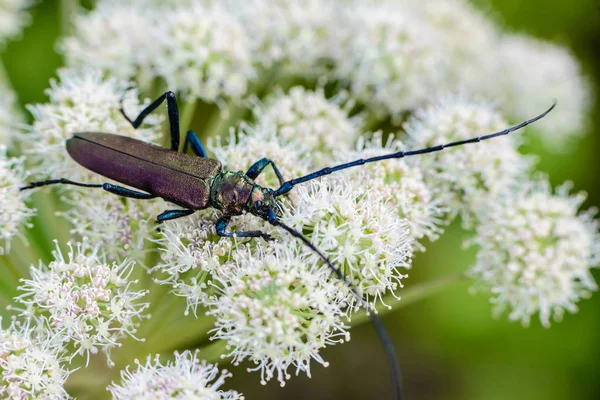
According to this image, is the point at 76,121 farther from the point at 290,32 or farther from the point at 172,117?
the point at 290,32

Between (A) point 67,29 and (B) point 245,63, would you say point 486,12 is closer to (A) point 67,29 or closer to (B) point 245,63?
(B) point 245,63

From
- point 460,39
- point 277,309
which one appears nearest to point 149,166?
point 277,309

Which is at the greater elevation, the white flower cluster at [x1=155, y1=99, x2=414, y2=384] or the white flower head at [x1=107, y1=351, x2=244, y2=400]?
the white flower cluster at [x1=155, y1=99, x2=414, y2=384]

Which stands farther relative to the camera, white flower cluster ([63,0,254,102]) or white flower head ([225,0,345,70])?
white flower head ([225,0,345,70])

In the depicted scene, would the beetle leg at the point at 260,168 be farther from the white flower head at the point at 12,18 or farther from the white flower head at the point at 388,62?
the white flower head at the point at 12,18

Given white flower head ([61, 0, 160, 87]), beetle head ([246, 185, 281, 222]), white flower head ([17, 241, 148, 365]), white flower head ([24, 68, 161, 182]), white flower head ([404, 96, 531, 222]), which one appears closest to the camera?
white flower head ([17, 241, 148, 365])

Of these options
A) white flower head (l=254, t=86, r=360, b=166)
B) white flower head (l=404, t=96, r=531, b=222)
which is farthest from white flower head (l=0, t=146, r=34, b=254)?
white flower head (l=404, t=96, r=531, b=222)

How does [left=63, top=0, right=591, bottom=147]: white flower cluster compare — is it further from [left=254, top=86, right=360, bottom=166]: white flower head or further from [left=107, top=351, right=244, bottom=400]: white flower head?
[left=107, top=351, right=244, bottom=400]: white flower head

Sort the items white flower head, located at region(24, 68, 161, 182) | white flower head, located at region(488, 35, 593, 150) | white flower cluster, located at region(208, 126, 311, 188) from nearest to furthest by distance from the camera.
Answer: white flower cluster, located at region(208, 126, 311, 188), white flower head, located at region(24, 68, 161, 182), white flower head, located at region(488, 35, 593, 150)
